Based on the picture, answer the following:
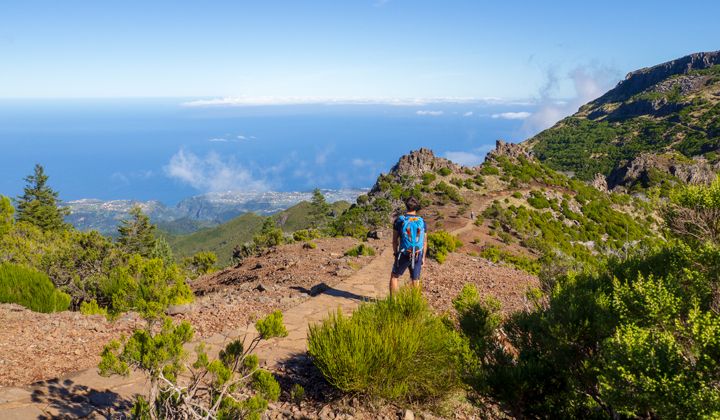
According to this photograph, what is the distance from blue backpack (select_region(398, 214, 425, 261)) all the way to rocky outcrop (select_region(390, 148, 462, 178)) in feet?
103

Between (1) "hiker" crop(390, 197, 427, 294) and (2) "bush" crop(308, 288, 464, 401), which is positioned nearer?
(2) "bush" crop(308, 288, 464, 401)

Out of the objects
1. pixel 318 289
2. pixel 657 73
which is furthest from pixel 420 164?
pixel 657 73

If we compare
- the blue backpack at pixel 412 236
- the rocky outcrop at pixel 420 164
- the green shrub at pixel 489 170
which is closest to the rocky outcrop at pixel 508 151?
the green shrub at pixel 489 170

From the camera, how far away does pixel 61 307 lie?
788 cm

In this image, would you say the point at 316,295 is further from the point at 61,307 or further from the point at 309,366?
the point at 61,307

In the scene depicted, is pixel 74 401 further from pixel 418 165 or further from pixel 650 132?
pixel 650 132

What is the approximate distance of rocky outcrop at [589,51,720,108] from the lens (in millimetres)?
139375

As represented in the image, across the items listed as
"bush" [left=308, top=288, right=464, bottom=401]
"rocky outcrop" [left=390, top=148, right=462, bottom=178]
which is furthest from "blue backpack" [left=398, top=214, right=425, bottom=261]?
"rocky outcrop" [left=390, top=148, right=462, bottom=178]

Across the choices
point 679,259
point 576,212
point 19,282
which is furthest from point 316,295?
point 576,212

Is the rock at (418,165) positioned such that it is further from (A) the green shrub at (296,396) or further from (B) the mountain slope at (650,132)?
(A) the green shrub at (296,396)

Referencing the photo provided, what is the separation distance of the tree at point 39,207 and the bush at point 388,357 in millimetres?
50291

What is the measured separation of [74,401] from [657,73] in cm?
18674

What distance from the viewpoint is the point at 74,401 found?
13.4ft

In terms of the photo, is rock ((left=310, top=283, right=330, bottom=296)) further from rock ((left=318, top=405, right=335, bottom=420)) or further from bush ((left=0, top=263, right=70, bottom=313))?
rock ((left=318, top=405, right=335, bottom=420))
